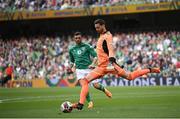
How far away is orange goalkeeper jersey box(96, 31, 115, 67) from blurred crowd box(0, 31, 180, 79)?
19.9 m

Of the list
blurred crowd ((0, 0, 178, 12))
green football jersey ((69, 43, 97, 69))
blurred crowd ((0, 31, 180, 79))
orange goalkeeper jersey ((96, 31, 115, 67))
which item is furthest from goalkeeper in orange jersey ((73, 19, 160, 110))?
blurred crowd ((0, 0, 178, 12))

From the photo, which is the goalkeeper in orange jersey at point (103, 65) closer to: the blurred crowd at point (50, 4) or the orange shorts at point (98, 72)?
the orange shorts at point (98, 72)

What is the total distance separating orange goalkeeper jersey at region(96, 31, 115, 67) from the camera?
13195 mm

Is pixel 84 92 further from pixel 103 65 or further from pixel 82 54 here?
pixel 82 54

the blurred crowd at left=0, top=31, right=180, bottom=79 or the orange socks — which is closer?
the orange socks

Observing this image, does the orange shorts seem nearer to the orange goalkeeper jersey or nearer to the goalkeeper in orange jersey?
the goalkeeper in orange jersey

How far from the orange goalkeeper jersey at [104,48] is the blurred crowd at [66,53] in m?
19.9

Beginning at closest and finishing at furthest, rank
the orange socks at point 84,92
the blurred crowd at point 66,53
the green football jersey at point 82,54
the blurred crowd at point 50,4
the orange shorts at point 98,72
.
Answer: the orange socks at point 84,92 → the orange shorts at point 98,72 → the green football jersey at point 82,54 → the blurred crowd at point 66,53 → the blurred crowd at point 50,4

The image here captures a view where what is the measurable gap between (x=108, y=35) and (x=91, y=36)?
29014 mm

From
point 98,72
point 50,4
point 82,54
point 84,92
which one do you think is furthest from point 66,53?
point 84,92

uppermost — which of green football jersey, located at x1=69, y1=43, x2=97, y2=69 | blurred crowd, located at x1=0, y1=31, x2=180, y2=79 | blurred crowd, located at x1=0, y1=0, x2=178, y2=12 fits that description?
blurred crowd, located at x1=0, y1=0, x2=178, y2=12

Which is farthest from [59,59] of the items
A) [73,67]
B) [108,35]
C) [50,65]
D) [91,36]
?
[108,35]

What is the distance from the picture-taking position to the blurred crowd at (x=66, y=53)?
1337 inches

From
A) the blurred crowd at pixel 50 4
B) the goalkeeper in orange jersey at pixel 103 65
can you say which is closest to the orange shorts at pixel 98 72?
the goalkeeper in orange jersey at pixel 103 65
